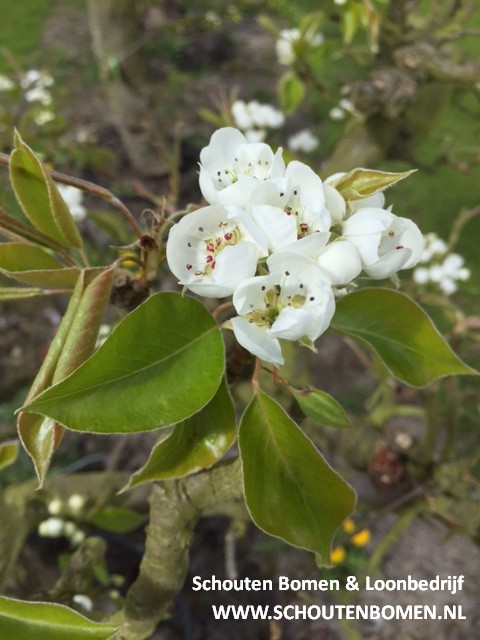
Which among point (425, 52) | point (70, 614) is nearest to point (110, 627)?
point (70, 614)

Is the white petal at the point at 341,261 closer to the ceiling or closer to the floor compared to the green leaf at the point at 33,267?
closer to the ceiling

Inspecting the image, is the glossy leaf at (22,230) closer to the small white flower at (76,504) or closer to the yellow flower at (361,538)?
the small white flower at (76,504)

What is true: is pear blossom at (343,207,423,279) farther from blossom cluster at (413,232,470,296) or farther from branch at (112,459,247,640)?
blossom cluster at (413,232,470,296)

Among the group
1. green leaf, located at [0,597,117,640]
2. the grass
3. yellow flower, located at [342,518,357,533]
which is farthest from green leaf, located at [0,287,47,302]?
the grass

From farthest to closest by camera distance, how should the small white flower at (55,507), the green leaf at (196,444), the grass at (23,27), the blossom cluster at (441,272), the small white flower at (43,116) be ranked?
the grass at (23,27) → the small white flower at (43,116) → the blossom cluster at (441,272) → the small white flower at (55,507) → the green leaf at (196,444)

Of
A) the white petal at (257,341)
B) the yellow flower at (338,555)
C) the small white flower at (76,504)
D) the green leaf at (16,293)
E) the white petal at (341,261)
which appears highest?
the white petal at (341,261)

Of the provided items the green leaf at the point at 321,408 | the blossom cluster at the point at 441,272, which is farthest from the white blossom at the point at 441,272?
the green leaf at the point at 321,408

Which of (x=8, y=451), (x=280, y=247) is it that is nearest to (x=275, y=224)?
(x=280, y=247)
